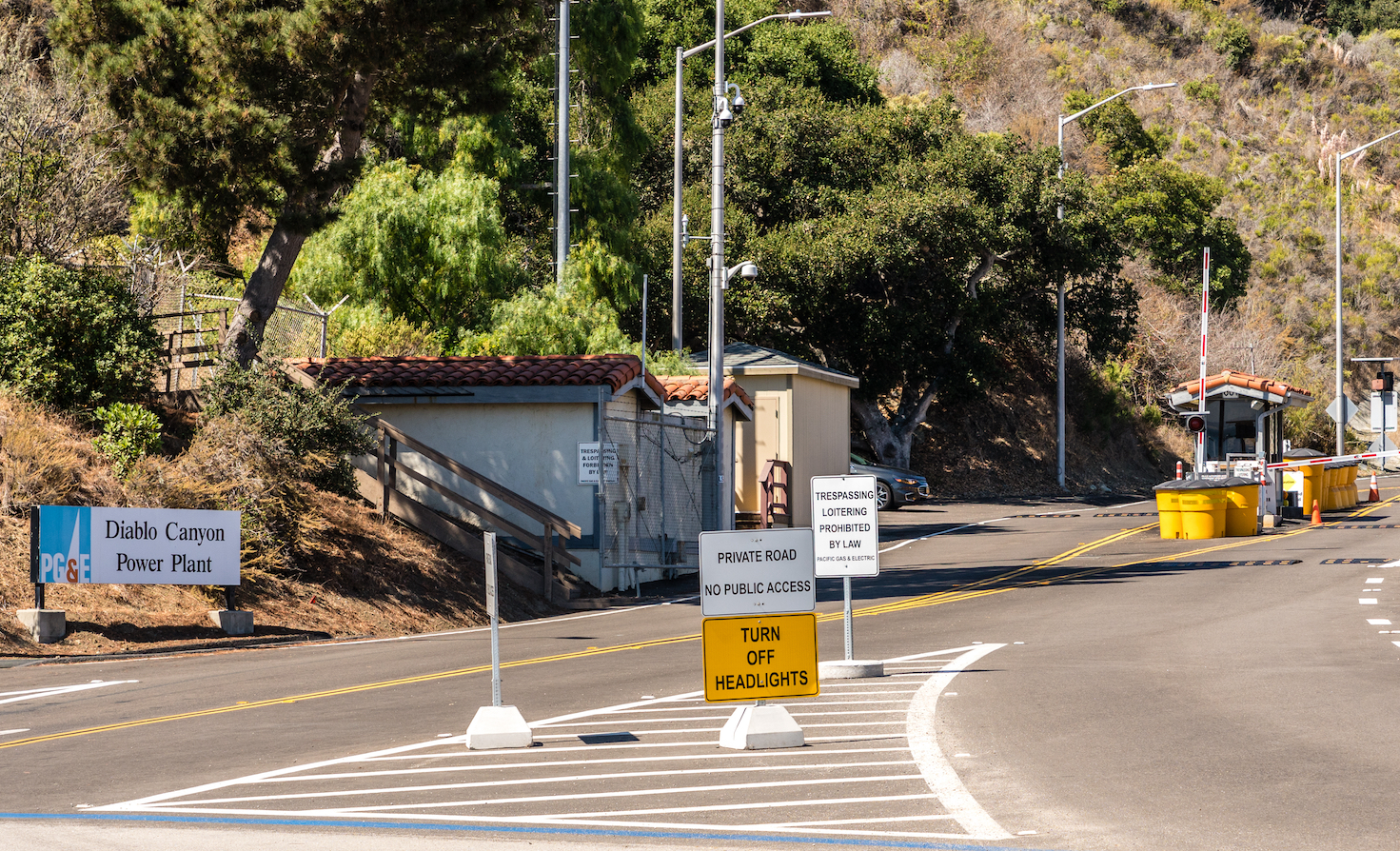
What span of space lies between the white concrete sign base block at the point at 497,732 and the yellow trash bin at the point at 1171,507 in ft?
71.3

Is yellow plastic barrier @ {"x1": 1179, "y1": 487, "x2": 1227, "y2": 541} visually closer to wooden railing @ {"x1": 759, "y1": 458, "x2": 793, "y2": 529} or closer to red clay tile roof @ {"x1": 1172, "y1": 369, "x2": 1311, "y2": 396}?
red clay tile roof @ {"x1": 1172, "y1": 369, "x2": 1311, "y2": 396}

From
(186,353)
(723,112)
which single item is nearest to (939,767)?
(723,112)

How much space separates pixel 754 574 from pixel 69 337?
14.5 metres

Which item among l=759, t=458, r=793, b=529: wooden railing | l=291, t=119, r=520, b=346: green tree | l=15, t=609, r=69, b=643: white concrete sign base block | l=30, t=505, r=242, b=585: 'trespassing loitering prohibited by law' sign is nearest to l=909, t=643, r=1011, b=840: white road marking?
l=30, t=505, r=242, b=585: 'trespassing loitering prohibited by law' sign

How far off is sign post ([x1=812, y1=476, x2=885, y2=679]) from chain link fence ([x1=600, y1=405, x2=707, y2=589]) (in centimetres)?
969

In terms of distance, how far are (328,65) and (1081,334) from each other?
42.2 meters

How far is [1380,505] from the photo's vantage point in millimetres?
37719

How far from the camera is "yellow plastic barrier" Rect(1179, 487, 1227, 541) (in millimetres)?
29172

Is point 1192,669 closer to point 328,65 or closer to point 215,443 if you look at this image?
point 215,443

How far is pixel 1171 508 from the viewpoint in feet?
96.3

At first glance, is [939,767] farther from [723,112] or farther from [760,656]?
[723,112]

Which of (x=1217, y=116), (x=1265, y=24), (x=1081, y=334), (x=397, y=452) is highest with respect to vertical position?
(x=1265, y=24)

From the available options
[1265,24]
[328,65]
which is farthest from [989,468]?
[1265,24]

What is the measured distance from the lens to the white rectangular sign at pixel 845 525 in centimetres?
1255
